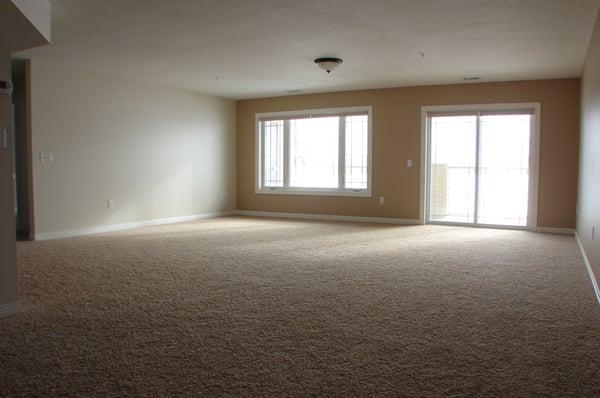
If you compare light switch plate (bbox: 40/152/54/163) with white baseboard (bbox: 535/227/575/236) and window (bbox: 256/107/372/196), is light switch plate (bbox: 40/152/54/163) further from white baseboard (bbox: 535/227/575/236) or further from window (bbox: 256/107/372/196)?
white baseboard (bbox: 535/227/575/236)

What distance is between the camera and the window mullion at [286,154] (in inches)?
363

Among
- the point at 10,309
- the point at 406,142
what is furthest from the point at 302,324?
the point at 406,142

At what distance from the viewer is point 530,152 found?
7.28 meters

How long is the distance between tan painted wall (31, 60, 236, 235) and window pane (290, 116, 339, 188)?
143 centimetres

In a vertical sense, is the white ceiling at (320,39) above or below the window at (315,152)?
above

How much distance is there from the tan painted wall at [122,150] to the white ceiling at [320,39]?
46cm

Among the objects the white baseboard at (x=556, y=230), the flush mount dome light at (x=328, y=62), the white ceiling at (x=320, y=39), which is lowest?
the white baseboard at (x=556, y=230)

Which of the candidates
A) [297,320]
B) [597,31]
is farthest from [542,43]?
[297,320]

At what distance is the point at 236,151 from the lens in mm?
9781

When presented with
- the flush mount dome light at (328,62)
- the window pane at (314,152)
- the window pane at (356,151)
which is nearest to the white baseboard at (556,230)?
the window pane at (356,151)

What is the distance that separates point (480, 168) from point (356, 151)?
86.2 inches

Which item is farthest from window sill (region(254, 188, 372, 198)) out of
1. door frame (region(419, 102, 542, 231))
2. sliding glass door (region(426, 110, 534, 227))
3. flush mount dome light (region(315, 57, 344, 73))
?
flush mount dome light (region(315, 57, 344, 73))

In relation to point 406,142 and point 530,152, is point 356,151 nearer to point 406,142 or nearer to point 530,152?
point 406,142

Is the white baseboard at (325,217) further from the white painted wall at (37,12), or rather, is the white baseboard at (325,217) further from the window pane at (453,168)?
the white painted wall at (37,12)
